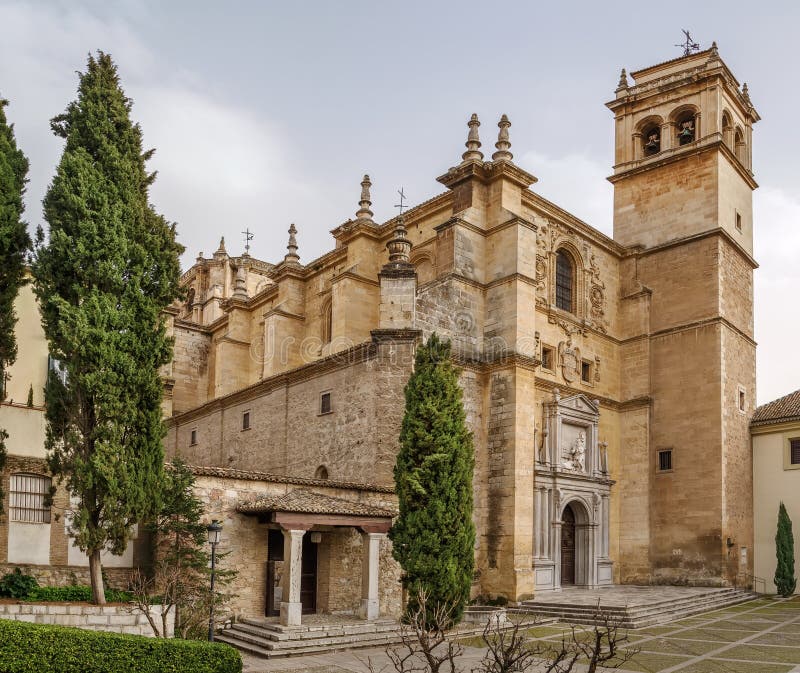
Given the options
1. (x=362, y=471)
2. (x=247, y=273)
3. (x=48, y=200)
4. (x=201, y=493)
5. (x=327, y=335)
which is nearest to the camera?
(x=48, y=200)

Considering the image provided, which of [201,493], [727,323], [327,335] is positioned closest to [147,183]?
[201,493]

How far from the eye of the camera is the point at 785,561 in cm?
2520

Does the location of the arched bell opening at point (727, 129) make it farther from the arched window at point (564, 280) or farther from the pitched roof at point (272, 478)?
the pitched roof at point (272, 478)

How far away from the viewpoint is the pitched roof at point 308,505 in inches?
644

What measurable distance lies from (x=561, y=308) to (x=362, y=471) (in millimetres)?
8750

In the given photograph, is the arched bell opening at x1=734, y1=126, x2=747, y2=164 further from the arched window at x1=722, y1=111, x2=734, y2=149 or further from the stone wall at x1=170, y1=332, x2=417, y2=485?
the stone wall at x1=170, y1=332, x2=417, y2=485

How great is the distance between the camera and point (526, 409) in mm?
21562

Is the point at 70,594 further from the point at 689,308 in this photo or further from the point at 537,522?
the point at 689,308

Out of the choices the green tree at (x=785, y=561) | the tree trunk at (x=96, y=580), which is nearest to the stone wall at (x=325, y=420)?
the tree trunk at (x=96, y=580)

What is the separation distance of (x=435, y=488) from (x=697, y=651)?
5790 mm

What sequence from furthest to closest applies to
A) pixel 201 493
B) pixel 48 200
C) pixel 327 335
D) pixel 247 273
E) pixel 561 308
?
pixel 247 273 → pixel 327 335 → pixel 561 308 → pixel 201 493 → pixel 48 200

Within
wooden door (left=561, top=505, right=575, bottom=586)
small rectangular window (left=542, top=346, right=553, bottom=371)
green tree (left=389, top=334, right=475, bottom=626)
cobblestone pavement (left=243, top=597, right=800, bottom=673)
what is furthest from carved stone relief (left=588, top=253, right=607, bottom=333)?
green tree (left=389, top=334, right=475, bottom=626)

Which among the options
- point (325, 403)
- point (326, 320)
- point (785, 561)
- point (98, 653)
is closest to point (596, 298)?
point (326, 320)

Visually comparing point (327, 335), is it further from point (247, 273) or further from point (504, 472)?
point (247, 273)
